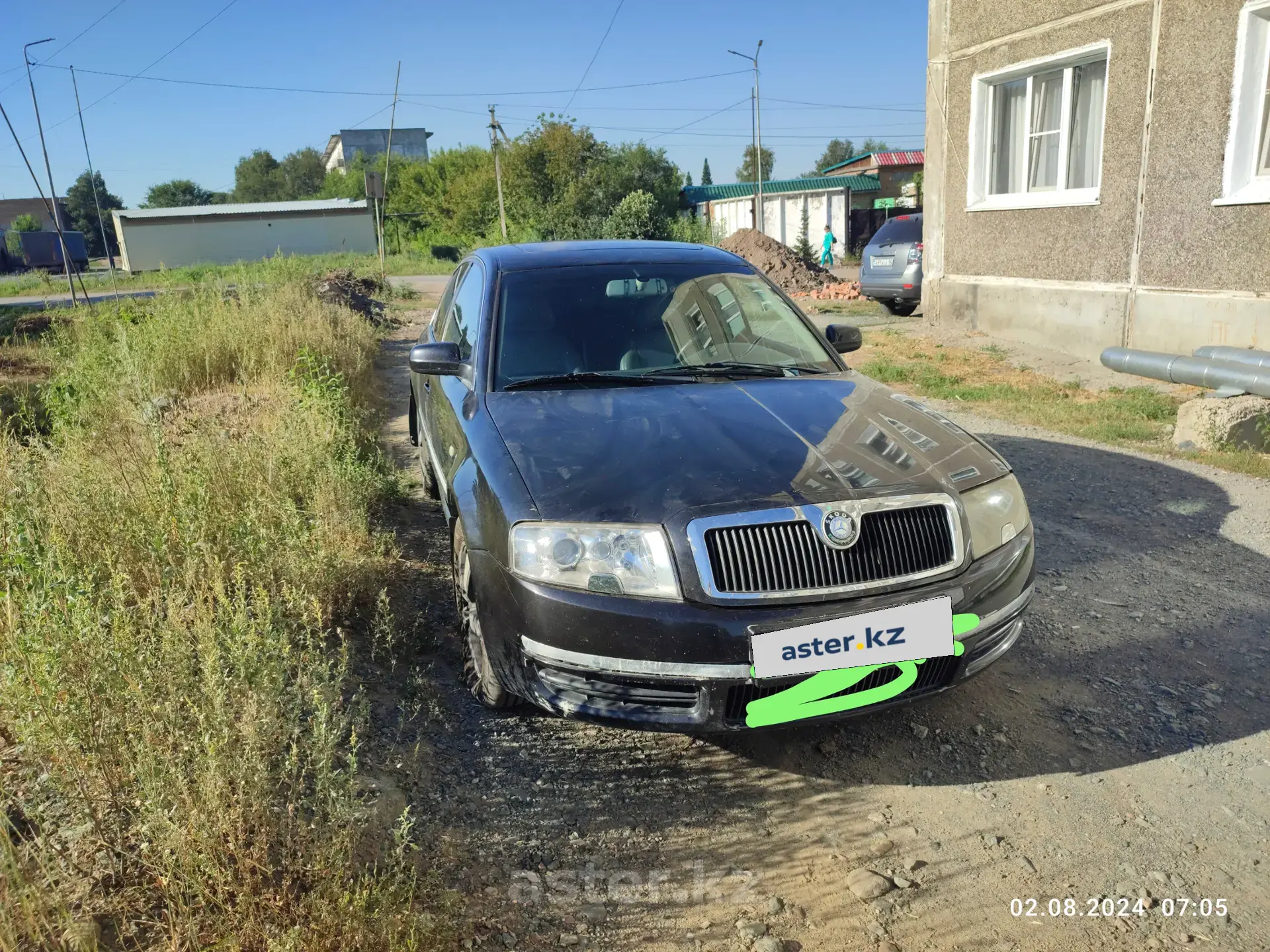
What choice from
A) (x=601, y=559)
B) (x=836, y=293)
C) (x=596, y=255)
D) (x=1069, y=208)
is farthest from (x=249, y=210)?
(x=601, y=559)

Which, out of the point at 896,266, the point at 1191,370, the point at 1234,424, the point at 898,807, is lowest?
the point at 898,807

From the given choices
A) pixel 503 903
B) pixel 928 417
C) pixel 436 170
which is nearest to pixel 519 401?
pixel 928 417

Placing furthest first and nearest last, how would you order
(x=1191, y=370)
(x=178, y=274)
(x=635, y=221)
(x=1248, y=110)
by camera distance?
(x=178, y=274)
(x=635, y=221)
(x=1248, y=110)
(x=1191, y=370)

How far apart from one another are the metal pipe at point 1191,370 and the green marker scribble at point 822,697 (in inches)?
219

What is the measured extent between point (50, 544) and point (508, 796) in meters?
1.84

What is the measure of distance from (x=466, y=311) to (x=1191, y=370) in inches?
247

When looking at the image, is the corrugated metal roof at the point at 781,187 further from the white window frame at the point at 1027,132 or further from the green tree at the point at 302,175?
the green tree at the point at 302,175

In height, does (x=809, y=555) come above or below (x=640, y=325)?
below

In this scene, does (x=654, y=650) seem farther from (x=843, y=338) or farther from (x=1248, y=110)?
(x=1248, y=110)

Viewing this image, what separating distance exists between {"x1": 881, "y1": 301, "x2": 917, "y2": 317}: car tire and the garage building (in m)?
42.3

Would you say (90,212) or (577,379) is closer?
(577,379)

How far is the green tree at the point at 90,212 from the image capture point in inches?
3115

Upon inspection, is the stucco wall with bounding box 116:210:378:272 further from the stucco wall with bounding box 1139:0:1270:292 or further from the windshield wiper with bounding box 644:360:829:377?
the windshield wiper with bounding box 644:360:829:377

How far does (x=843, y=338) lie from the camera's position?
4.43 m
